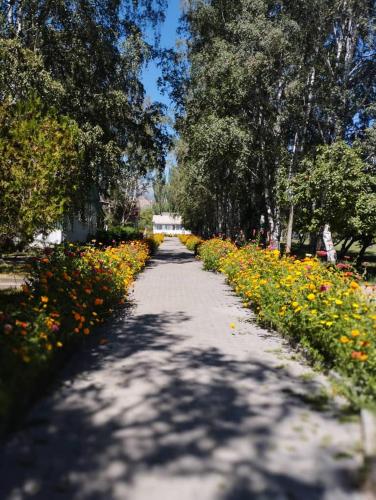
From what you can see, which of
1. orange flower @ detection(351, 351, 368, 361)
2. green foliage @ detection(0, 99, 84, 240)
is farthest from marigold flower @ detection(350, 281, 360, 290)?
green foliage @ detection(0, 99, 84, 240)

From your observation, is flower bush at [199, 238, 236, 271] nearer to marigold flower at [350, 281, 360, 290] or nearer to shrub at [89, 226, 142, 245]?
shrub at [89, 226, 142, 245]

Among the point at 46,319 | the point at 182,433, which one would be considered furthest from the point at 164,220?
the point at 182,433

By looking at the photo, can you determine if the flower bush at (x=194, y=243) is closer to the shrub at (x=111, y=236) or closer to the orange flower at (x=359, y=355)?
the shrub at (x=111, y=236)

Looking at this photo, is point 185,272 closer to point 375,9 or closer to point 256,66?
point 256,66

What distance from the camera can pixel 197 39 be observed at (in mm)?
23719

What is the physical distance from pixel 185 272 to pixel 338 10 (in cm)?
1319

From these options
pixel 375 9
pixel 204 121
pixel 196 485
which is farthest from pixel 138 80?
pixel 196 485

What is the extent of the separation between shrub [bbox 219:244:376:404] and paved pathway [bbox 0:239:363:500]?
1.31 feet

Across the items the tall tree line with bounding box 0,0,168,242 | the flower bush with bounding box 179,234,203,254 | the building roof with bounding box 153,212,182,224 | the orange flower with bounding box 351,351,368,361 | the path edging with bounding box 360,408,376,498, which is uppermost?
the tall tree line with bounding box 0,0,168,242

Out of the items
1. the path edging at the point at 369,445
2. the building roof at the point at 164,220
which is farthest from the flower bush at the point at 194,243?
the building roof at the point at 164,220

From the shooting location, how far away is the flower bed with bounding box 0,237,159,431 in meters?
3.91

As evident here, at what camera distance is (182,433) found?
3.69 metres

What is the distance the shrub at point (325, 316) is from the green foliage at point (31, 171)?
4.43 m

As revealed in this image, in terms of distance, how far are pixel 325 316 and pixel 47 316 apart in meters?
3.49
